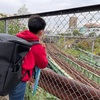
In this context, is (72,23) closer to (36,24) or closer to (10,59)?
(36,24)

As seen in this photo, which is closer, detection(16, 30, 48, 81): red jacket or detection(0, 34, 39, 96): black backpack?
detection(0, 34, 39, 96): black backpack

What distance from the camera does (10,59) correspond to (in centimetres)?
182

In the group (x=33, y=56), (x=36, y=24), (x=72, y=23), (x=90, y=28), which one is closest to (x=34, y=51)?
(x=33, y=56)

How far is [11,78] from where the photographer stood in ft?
6.14

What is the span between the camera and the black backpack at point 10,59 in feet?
5.89

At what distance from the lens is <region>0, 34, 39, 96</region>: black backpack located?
1795mm

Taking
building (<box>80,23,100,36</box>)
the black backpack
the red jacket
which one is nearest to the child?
the red jacket

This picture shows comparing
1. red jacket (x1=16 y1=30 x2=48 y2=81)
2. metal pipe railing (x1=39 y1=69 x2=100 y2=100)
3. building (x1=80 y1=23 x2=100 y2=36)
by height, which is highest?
building (x1=80 y1=23 x2=100 y2=36)

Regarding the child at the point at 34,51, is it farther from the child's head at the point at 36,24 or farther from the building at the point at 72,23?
the building at the point at 72,23

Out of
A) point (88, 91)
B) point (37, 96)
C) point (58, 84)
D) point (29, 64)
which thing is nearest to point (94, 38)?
point (88, 91)

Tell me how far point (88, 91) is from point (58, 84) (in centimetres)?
46

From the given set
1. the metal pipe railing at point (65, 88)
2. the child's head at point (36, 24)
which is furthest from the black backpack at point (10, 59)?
the metal pipe railing at point (65, 88)

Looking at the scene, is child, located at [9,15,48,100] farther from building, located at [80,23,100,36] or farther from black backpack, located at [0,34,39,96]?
building, located at [80,23,100,36]

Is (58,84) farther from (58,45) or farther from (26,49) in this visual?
(26,49)
